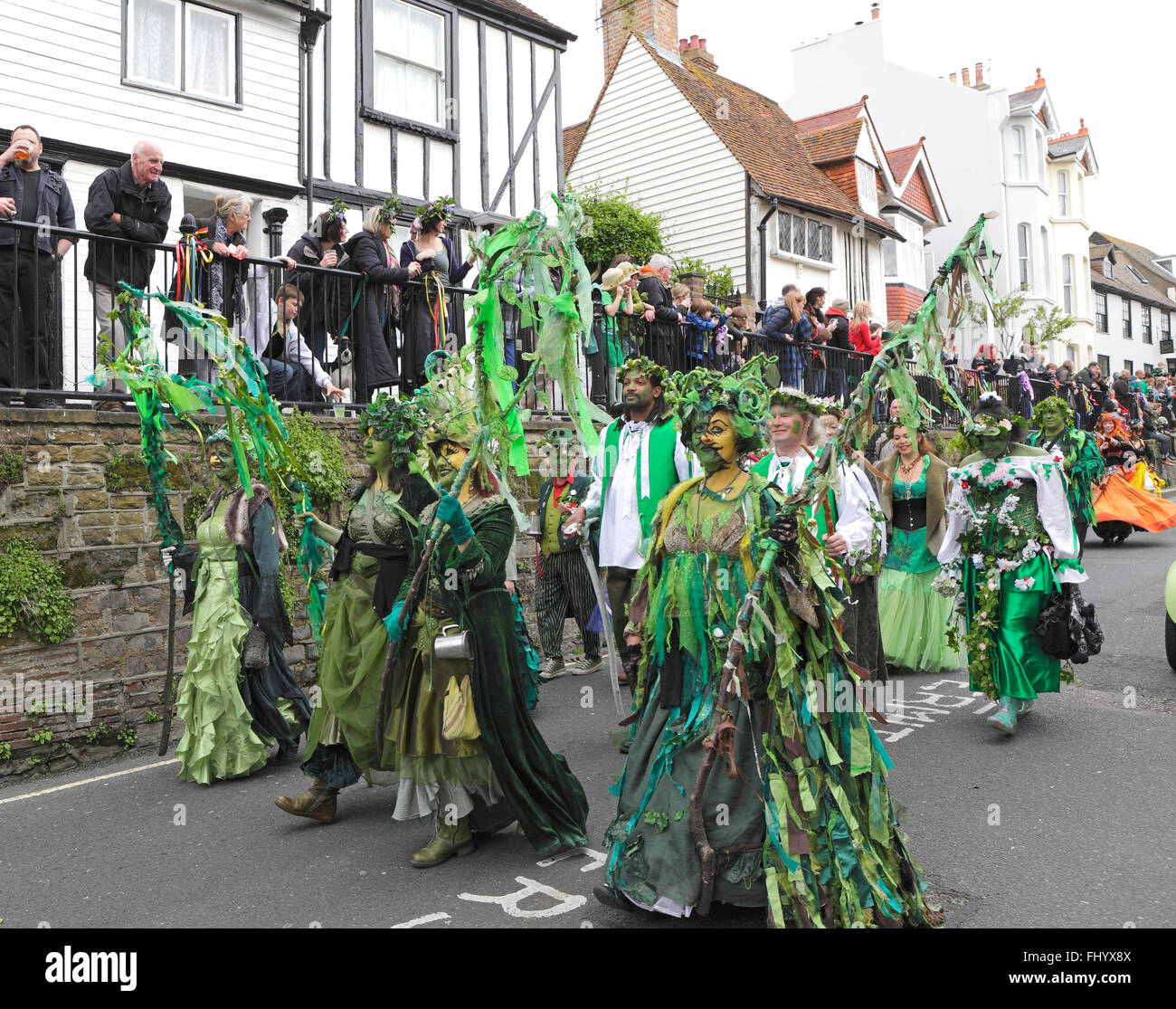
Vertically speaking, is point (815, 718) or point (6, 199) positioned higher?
point (6, 199)

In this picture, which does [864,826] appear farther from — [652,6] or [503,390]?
[652,6]

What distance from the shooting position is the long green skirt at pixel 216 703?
19.6ft

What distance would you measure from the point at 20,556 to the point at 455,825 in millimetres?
3632

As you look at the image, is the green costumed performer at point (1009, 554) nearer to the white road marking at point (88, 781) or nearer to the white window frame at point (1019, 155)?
the white road marking at point (88, 781)

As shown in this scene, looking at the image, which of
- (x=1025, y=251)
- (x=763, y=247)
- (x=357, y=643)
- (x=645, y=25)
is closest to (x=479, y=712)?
(x=357, y=643)

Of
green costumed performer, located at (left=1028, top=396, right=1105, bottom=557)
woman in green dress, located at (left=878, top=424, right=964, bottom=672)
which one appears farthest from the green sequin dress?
green costumed performer, located at (left=1028, top=396, right=1105, bottom=557)

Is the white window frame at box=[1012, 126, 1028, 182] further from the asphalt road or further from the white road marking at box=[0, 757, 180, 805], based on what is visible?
the white road marking at box=[0, 757, 180, 805]

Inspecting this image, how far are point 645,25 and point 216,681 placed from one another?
917 inches

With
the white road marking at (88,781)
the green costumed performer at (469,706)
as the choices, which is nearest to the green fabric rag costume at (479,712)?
the green costumed performer at (469,706)

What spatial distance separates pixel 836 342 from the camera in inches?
593

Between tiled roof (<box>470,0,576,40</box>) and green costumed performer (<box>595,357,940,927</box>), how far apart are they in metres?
14.8

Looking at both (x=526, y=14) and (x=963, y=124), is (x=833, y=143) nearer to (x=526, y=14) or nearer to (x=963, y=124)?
(x=963, y=124)

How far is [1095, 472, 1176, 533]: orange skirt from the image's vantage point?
49.9ft

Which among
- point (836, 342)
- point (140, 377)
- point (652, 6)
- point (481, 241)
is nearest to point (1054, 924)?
point (481, 241)
